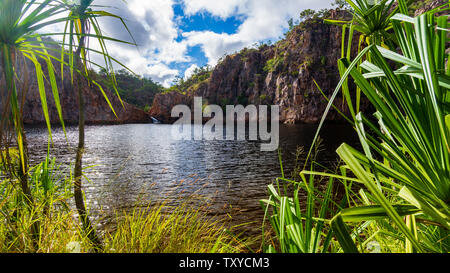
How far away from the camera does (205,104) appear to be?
3317 inches

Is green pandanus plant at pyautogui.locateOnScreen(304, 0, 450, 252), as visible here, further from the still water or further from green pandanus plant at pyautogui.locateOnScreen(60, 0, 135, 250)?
the still water

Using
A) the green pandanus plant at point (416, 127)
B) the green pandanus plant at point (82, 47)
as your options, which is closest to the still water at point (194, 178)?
the green pandanus plant at point (82, 47)

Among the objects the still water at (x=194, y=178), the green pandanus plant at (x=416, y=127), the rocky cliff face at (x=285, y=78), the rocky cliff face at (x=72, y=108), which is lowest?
the still water at (x=194, y=178)

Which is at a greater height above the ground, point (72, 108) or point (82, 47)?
point (72, 108)

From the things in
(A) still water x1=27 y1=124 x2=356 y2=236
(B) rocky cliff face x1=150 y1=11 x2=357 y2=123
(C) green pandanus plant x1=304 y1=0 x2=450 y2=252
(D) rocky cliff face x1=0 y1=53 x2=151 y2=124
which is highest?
(B) rocky cliff face x1=150 y1=11 x2=357 y2=123

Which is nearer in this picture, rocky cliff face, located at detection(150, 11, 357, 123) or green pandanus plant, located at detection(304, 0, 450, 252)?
green pandanus plant, located at detection(304, 0, 450, 252)

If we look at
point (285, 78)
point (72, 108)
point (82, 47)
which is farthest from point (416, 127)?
point (72, 108)

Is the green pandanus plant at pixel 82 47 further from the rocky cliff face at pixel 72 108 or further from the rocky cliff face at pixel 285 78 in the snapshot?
the rocky cliff face at pixel 72 108

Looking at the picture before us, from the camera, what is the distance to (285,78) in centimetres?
6134

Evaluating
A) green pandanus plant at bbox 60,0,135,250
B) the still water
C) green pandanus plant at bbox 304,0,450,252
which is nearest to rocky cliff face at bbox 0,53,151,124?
the still water

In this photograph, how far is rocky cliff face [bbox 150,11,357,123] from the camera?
56.2m

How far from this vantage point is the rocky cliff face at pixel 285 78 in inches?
2212

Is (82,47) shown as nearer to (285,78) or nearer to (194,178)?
(194,178)
